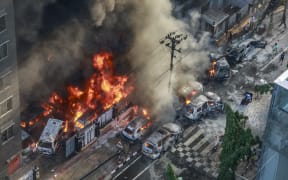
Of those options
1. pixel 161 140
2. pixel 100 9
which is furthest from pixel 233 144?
pixel 100 9

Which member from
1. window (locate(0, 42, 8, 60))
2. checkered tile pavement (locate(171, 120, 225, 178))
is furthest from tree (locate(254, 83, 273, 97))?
window (locate(0, 42, 8, 60))

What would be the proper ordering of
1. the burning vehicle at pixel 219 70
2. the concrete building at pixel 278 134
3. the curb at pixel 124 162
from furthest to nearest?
the burning vehicle at pixel 219 70 → the curb at pixel 124 162 → the concrete building at pixel 278 134

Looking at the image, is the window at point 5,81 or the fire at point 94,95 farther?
the fire at point 94,95

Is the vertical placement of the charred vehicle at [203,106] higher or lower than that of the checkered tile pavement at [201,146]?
higher

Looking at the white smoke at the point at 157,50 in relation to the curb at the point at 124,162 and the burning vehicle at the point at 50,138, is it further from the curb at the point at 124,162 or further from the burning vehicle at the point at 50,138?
the burning vehicle at the point at 50,138

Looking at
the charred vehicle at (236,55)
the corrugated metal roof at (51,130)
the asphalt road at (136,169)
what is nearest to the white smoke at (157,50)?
the charred vehicle at (236,55)

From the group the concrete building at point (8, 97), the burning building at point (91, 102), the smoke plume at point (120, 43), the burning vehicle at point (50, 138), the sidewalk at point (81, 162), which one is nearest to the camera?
the concrete building at point (8, 97)
